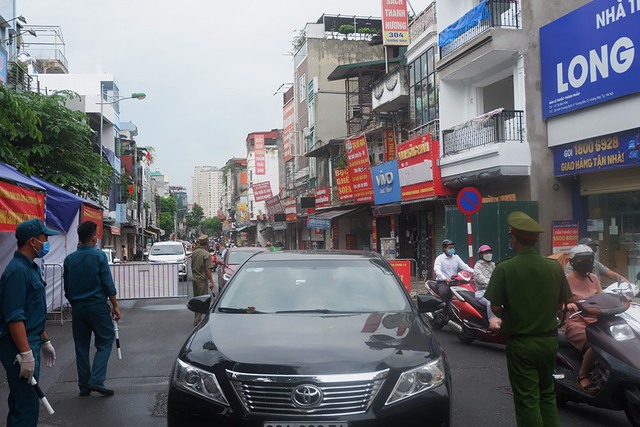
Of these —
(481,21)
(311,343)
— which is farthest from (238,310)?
(481,21)

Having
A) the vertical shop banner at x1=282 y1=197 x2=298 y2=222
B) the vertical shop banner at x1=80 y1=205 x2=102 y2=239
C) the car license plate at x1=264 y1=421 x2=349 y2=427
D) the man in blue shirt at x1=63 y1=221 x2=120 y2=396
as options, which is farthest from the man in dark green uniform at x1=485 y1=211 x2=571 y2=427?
the vertical shop banner at x1=282 y1=197 x2=298 y2=222

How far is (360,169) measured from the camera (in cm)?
2827

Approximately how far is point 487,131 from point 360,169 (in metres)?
10.4

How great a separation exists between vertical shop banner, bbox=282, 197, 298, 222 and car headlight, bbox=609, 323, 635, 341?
3900 cm

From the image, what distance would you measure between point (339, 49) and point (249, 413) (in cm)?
4061

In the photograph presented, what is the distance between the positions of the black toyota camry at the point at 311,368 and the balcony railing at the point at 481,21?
14853 mm

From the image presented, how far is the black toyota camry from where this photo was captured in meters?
3.78

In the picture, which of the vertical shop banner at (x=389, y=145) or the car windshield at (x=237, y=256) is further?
the vertical shop banner at (x=389, y=145)

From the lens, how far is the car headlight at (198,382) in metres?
3.92

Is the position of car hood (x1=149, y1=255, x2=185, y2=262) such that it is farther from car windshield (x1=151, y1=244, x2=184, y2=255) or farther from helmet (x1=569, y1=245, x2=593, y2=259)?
helmet (x1=569, y1=245, x2=593, y2=259)

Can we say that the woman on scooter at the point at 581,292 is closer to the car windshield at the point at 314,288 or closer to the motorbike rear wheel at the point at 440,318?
the car windshield at the point at 314,288

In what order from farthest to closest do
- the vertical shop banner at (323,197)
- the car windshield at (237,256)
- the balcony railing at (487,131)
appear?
the vertical shop banner at (323,197) < the balcony railing at (487,131) < the car windshield at (237,256)

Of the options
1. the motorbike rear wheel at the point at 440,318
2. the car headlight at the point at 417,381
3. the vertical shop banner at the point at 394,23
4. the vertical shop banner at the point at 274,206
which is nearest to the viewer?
the car headlight at the point at 417,381

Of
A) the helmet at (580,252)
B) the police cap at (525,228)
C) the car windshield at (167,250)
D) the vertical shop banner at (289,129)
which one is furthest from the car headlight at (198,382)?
the vertical shop banner at (289,129)
